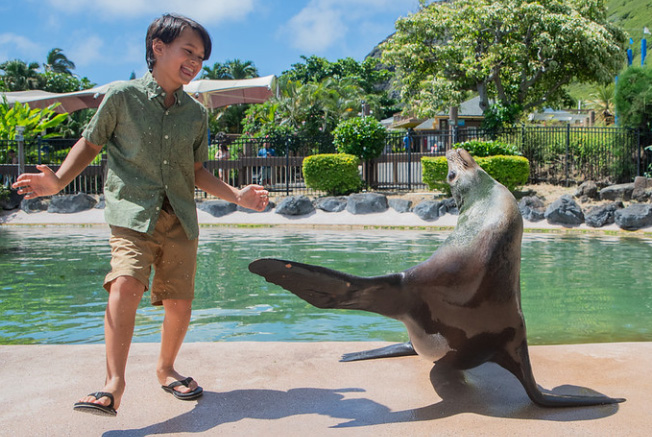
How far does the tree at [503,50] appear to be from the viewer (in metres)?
24.4

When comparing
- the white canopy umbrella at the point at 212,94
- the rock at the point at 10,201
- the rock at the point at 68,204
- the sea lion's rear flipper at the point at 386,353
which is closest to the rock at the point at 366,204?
the white canopy umbrella at the point at 212,94

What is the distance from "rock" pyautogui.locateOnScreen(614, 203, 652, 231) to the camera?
1192cm

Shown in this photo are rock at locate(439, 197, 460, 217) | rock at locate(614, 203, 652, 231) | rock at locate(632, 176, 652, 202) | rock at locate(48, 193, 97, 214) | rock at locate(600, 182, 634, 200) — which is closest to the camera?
rock at locate(614, 203, 652, 231)

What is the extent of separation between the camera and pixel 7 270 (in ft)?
24.3

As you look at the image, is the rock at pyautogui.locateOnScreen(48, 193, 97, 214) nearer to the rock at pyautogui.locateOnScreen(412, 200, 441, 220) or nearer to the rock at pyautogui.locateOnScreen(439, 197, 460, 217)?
the rock at pyautogui.locateOnScreen(412, 200, 441, 220)

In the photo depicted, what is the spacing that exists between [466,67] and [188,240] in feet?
82.9

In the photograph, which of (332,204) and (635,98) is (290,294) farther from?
(635,98)

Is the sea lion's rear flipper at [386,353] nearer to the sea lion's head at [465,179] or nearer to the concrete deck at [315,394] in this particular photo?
the concrete deck at [315,394]

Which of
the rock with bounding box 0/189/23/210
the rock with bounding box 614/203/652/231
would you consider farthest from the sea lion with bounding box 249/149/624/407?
the rock with bounding box 0/189/23/210

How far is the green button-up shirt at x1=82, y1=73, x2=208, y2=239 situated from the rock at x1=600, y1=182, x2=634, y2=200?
14.2 meters

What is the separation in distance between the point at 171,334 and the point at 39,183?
2.79ft

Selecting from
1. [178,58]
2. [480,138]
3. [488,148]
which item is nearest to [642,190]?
[488,148]

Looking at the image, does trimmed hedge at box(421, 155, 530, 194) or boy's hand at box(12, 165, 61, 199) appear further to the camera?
trimmed hedge at box(421, 155, 530, 194)

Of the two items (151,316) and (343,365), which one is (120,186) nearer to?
(343,365)
